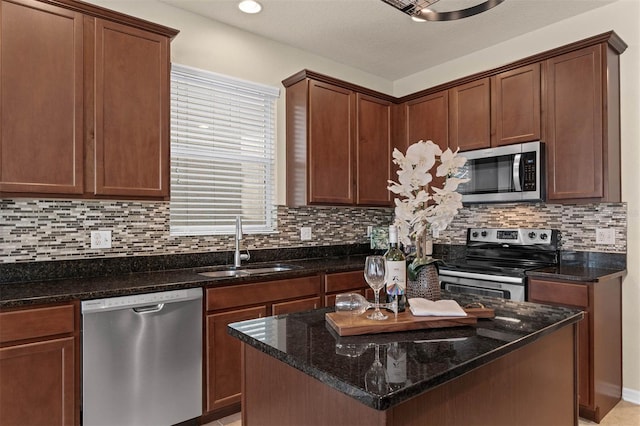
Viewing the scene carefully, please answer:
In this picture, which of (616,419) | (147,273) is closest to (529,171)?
(616,419)

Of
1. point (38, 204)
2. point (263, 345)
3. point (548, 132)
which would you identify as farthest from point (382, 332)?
point (548, 132)

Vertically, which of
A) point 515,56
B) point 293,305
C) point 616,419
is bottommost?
point 616,419

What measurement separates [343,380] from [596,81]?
2.87 metres

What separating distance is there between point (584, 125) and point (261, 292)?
98.4 inches

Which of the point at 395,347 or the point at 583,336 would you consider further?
the point at 583,336

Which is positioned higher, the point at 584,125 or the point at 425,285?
the point at 584,125

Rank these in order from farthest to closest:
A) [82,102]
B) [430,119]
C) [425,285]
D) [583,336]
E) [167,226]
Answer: [430,119], [167,226], [583,336], [82,102], [425,285]

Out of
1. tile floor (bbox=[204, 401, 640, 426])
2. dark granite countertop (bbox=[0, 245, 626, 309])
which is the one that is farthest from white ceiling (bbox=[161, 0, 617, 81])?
tile floor (bbox=[204, 401, 640, 426])

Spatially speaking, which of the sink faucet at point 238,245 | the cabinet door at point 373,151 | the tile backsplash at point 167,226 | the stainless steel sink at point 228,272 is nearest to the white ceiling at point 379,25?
the cabinet door at point 373,151

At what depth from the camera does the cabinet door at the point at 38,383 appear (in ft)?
6.06

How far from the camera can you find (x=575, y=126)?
2.86 m

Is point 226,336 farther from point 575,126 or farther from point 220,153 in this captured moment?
point 575,126

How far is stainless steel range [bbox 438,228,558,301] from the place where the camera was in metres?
2.89

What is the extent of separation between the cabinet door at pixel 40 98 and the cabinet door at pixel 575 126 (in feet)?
10.3
